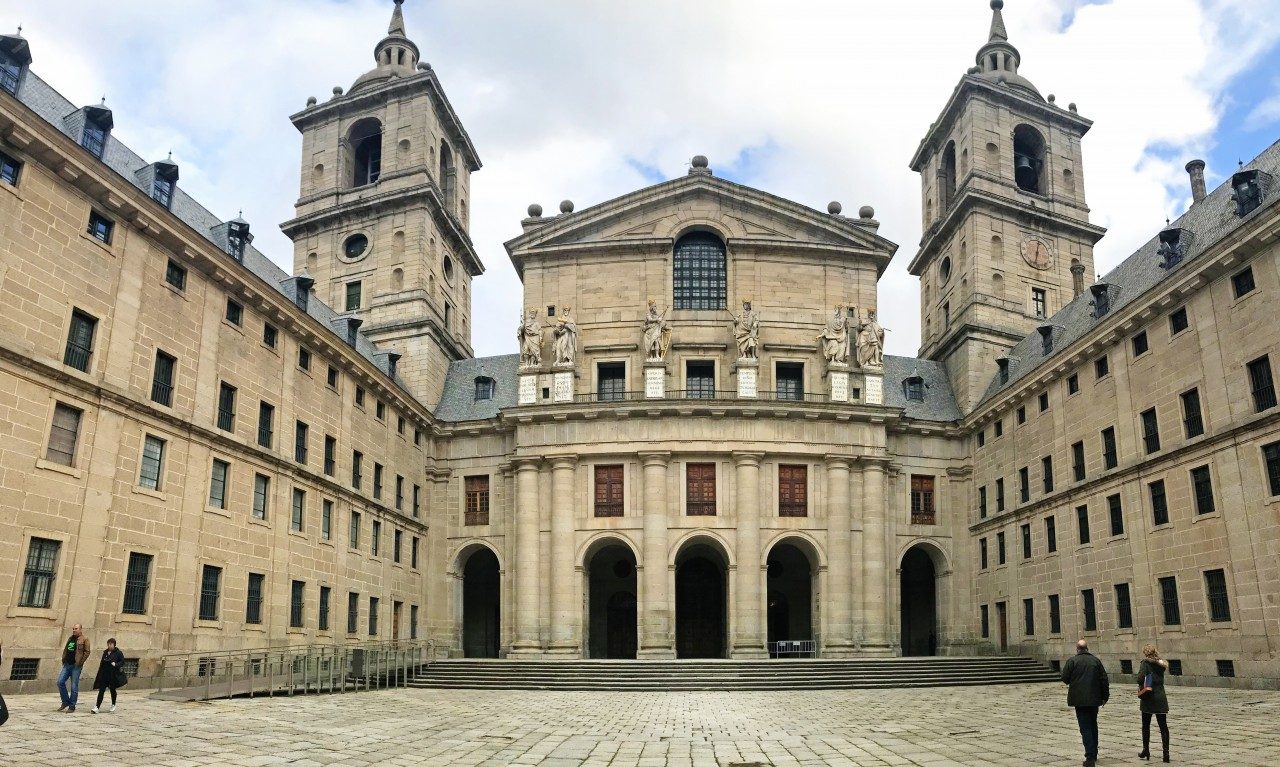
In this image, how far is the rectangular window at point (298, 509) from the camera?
126ft

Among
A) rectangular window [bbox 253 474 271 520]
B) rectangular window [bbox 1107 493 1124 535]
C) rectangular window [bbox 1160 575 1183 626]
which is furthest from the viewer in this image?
rectangular window [bbox 1107 493 1124 535]

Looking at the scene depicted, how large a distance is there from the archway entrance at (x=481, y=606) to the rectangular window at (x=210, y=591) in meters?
22.3

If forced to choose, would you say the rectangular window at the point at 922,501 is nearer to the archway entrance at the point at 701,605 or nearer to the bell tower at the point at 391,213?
the archway entrance at the point at 701,605

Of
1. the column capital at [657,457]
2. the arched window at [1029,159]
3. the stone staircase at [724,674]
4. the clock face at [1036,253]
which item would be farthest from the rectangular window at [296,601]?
the arched window at [1029,159]

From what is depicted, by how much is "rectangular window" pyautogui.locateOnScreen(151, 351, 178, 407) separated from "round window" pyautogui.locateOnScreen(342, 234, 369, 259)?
27.2m

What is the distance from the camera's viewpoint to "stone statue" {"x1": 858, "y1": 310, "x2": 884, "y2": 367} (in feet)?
167

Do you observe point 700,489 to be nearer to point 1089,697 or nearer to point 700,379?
point 700,379

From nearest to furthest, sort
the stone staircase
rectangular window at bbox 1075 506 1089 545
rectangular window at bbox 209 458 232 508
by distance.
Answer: rectangular window at bbox 209 458 232 508 → the stone staircase → rectangular window at bbox 1075 506 1089 545

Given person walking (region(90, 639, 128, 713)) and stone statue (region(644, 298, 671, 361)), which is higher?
stone statue (region(644, 298, 671, 361))

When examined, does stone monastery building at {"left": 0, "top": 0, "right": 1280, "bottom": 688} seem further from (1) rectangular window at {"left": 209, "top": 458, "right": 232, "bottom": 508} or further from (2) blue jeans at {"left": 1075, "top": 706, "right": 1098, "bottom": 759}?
(2) blue jeans at {"left": 1075, "top": 706, "right": 1098, "bottom": 759}

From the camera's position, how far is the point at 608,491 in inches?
1928

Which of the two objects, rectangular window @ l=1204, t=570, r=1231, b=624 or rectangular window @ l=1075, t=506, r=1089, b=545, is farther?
rectangular window @ l=1075, t=506, r=1089, b=545

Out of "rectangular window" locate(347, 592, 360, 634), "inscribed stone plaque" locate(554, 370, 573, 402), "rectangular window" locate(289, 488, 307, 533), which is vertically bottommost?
"rectangular window" locate(347, 592, 360, 634)

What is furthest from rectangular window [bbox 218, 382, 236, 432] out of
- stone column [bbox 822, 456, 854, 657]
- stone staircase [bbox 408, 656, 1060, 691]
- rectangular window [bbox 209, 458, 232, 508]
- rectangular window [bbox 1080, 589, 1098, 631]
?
rectangular window [bbox 1080, 589, 1098, 631]
